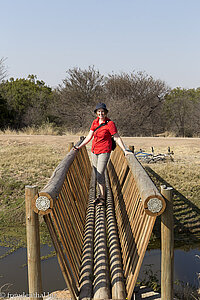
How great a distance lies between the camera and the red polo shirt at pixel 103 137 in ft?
17.3

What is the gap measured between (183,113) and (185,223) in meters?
18.9

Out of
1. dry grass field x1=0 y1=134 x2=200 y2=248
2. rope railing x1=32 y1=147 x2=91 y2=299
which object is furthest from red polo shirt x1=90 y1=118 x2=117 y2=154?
dry grass field x1=0 y1=134 x2=200 y2=248

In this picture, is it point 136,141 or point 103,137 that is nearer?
point 103,137

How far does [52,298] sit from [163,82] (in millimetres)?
23031

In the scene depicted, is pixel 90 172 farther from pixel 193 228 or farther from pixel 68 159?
pixel 68 159

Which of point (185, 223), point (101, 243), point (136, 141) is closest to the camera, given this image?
point (101, 243)

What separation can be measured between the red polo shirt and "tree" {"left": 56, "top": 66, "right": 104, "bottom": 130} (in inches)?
788

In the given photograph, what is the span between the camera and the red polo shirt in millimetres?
Result: 5270

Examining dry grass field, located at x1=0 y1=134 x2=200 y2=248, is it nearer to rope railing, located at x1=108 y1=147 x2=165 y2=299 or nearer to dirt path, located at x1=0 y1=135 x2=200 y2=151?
dirt path, located at x1=0 y1=135 x2=200 y2=151

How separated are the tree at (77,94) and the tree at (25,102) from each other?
127 centimetres

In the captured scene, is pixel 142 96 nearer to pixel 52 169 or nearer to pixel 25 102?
pixel 25 102

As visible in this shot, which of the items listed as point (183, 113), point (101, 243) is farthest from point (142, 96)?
point (101, 243)

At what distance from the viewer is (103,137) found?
Result: 17.5ft

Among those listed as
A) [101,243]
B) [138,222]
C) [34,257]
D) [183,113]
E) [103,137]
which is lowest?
[101,243]
